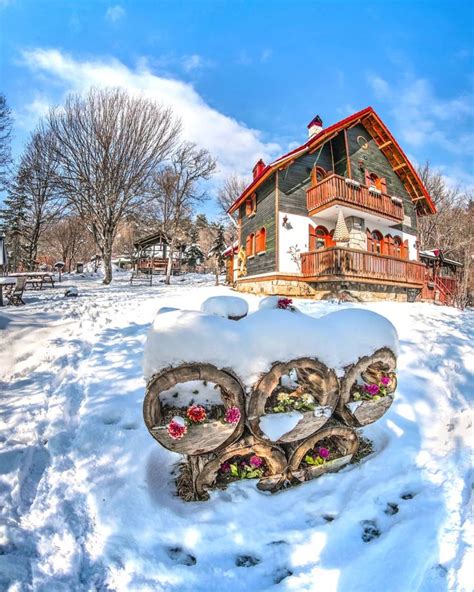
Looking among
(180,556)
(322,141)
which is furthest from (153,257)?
(180,556)

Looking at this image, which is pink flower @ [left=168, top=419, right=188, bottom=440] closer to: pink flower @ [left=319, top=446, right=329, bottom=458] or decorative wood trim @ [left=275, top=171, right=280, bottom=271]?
pink flower @ [left=319, top=446, right=329, bottom=458]

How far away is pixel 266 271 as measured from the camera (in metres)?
13.2

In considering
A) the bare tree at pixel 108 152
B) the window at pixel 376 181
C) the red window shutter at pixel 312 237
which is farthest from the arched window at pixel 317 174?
the bare tree at pixel 108 152

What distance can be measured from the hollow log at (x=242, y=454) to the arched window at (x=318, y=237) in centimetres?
1177

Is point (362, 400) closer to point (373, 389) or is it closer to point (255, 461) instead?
point (373, 389)

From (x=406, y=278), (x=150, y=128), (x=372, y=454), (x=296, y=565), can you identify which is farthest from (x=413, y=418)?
(x=150, y=128)

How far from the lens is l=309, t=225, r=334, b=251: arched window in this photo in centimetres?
1319

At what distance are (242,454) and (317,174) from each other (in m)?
14.0

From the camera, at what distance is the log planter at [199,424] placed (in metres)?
1.86

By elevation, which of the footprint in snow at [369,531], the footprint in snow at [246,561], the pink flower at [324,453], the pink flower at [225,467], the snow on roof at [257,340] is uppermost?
the snow on roof at [257,340]

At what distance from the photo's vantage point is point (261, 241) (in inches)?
551

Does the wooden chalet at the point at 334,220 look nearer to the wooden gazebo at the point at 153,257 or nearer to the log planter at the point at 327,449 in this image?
the log planter at the point at 327,449

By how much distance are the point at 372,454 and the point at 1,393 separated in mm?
4171

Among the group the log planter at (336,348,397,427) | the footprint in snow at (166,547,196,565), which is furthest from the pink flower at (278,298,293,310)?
the footprint in snow at (166,547,196,565)
